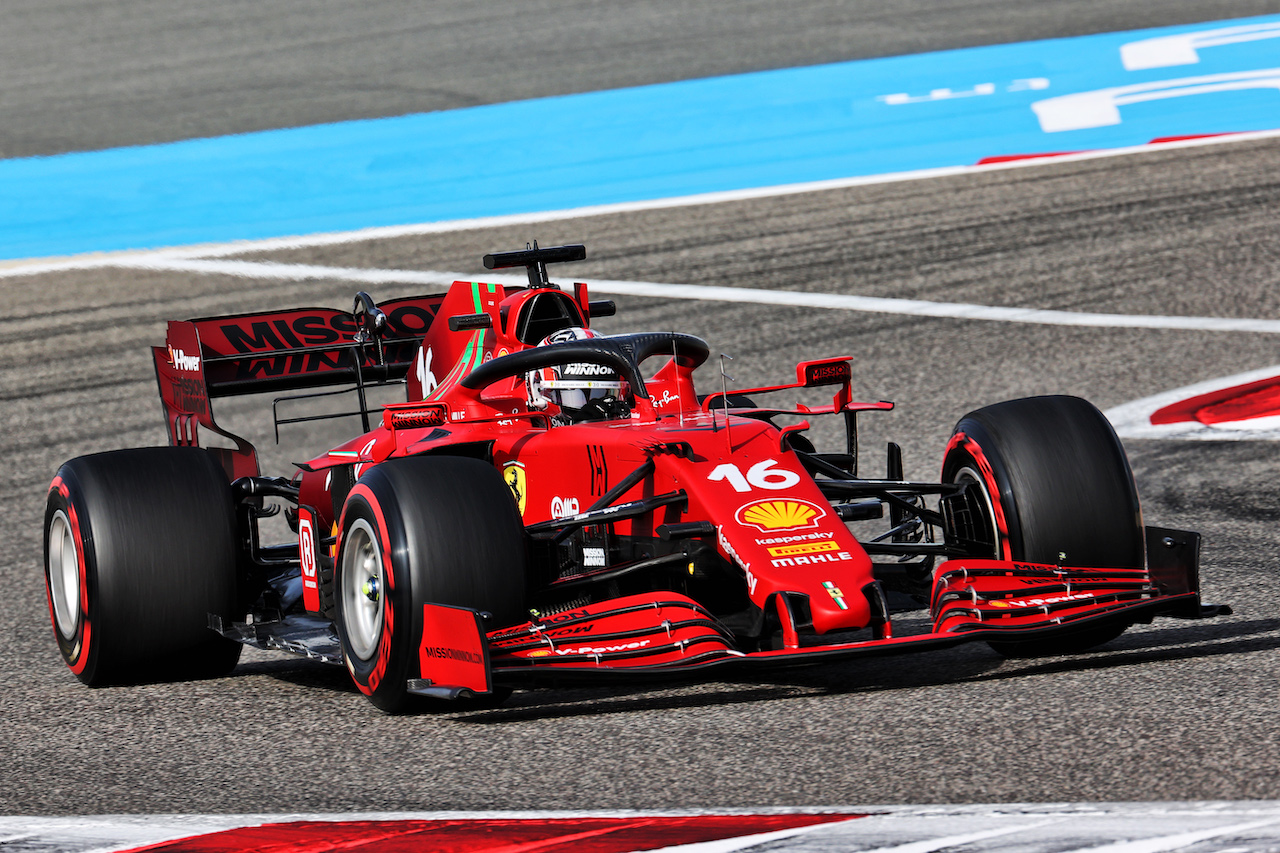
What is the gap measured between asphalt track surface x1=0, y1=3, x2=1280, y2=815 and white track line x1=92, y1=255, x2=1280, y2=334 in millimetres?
214

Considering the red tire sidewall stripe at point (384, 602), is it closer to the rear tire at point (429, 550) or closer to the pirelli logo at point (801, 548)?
the rear tire at point (429, 550)

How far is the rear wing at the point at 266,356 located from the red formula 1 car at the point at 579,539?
0.71 meters

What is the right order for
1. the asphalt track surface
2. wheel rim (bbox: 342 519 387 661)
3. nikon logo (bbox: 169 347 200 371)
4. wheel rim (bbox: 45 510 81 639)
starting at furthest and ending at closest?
nikon logo (bbox: 169 347 200 371) → wheel rim (bbox: 45 510 81 639) → wheel rim (bbox: 342 519 387 661) → the asphalt track surface

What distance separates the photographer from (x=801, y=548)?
19.3 feet

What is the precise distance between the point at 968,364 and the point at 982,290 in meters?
2.11

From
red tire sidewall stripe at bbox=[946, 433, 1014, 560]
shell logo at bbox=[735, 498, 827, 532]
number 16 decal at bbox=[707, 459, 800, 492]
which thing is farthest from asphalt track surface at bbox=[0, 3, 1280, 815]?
number 16 decal at bbox=[707, 459, 800, 492]

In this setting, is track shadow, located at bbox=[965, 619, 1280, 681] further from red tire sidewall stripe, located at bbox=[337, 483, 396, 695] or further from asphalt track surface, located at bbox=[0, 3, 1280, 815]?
red tire sidewall stripe, located at bbox=[337, 483, 396, 695]

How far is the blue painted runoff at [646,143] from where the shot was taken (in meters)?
19.6

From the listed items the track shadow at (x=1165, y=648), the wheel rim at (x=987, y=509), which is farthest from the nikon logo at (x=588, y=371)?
the track shadow at (x=1165, y=648)

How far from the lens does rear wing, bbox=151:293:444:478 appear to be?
8.48 metres

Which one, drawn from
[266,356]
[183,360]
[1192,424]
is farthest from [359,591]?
[1192,424]

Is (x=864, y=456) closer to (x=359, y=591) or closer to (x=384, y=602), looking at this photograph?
(x=359, y=591)

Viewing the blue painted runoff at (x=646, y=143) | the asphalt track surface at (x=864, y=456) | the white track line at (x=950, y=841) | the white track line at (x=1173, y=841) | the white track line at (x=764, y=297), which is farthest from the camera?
the blue painted runoff at (x=646, y=143)

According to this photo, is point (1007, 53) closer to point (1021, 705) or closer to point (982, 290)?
point (982, 290)
